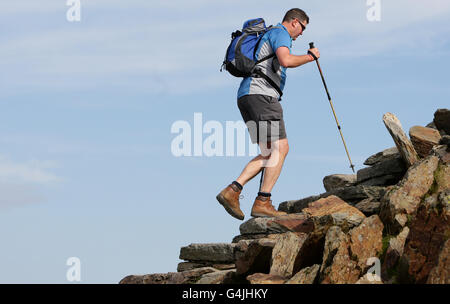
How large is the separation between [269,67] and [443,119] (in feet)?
13.7

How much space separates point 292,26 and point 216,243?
4.80 m

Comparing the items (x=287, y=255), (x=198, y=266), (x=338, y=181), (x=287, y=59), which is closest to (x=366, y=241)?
(x=287, y=255)

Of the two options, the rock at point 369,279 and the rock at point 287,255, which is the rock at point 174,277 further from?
the rock at point 369,279

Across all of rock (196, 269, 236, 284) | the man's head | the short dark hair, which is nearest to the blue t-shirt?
the man's head

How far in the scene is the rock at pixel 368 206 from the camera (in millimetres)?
12758

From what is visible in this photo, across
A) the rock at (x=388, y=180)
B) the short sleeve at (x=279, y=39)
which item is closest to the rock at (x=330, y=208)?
the rock at (x=388, y=180)

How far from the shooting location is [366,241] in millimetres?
10148

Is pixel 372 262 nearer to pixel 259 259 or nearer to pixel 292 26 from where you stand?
pixel 259 259

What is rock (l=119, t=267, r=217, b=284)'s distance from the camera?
43.4 feet

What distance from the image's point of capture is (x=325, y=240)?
10227mm
